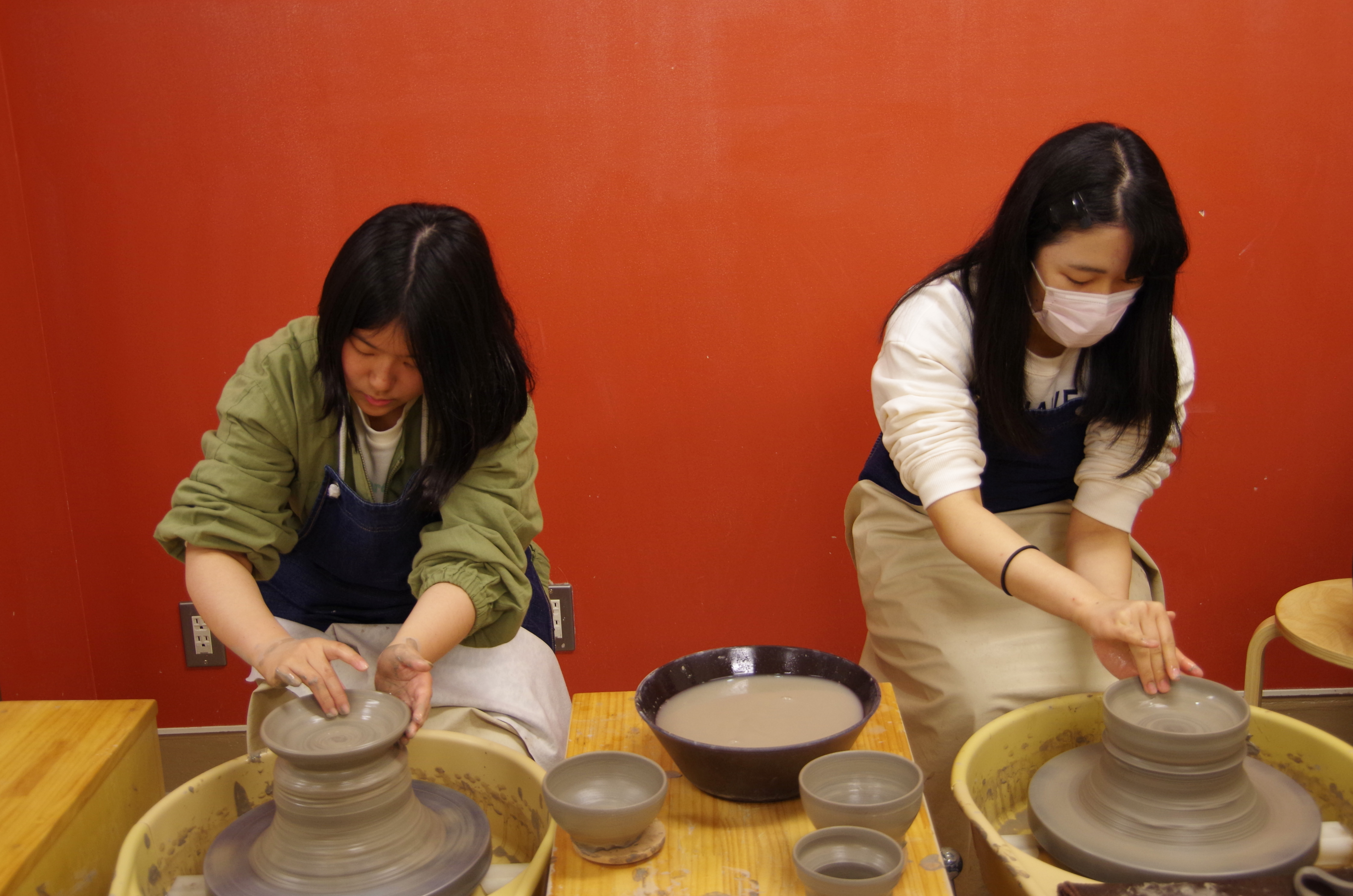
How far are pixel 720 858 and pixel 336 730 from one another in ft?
1.53

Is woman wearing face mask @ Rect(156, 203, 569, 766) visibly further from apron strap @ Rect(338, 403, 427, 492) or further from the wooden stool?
the wooden stool

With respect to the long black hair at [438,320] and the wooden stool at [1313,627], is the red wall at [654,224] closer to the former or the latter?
the wooden stool at [1313,627]

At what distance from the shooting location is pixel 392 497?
169 cm

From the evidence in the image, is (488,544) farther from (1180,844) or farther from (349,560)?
(1180,844)

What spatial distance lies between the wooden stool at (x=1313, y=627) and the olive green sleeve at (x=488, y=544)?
4.13ft

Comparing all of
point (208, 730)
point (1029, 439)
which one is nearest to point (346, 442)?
point (1029, 439)

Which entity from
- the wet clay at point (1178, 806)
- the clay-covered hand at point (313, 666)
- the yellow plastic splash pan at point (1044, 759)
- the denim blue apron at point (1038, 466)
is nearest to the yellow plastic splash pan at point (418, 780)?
the clay-covered hand at point (313, 666)

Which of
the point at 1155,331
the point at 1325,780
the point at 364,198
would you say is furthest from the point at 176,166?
the point at 1325,780

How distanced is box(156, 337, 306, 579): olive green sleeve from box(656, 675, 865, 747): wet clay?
67 cm

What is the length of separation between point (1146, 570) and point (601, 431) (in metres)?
1.19

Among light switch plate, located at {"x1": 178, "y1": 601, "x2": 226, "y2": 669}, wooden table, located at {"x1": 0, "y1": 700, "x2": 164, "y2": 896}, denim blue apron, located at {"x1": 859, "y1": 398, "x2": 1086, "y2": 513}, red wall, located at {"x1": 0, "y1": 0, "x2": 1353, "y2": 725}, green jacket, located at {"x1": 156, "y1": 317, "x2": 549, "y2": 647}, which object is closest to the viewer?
wooden table, located at {"x1": 0, "y1": 700, "x2": 164, "y2": 896}

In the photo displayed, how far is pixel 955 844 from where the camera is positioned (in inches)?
65.9

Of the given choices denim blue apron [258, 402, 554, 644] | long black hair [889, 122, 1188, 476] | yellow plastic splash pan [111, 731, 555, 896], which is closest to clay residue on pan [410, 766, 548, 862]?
yellow plastic splash pan [111, 731, 555, 896]

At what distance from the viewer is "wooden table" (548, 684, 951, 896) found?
1.13 m
